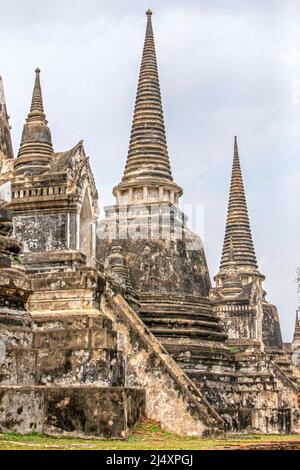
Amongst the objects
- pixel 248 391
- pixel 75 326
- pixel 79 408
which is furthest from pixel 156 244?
pixel 79 408

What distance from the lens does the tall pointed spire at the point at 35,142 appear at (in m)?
18.4

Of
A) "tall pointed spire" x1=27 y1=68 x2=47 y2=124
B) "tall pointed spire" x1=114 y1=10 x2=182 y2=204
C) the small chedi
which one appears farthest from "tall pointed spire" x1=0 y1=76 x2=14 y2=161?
"tall pointed spire" x1=114 y1=10 x2=182 y2=204

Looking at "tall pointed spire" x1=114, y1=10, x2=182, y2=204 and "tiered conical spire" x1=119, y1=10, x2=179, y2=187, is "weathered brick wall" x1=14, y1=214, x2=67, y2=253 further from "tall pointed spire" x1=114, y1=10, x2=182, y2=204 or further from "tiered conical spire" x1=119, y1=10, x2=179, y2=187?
"tiered conical spire" x1=119, y1=10, x2=179, y2=187

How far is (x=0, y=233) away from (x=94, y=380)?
11.6 feet

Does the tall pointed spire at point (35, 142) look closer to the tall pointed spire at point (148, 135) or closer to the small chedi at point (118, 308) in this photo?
the small chedi at point (118, 308)

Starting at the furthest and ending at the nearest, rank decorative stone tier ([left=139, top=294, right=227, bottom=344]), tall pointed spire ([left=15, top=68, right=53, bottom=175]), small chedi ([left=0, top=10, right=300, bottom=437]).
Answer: decorative stone tier ([left=139, top=294, right=227, bottom=344])
tall pointed spire ([left=15, top=68, right=53, bottom=175])
small chedi ([left=0, top=10, right=300, bottom=437])

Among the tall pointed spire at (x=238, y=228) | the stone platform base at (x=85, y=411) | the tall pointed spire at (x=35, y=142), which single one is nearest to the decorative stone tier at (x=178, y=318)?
the tall pointed spire at (x=35, y=142)

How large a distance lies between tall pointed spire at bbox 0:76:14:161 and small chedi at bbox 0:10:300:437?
4 centimetres

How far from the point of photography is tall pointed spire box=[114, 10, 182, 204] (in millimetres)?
27875

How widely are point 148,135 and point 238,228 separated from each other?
15553 millimetres

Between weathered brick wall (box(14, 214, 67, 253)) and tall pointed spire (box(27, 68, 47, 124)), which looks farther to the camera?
tall pointed spire (box(27, 68, 47, 124))

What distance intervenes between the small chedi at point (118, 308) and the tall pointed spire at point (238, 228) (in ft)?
24.7

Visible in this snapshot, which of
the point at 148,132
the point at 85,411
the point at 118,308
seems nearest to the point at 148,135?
the point at 148,132

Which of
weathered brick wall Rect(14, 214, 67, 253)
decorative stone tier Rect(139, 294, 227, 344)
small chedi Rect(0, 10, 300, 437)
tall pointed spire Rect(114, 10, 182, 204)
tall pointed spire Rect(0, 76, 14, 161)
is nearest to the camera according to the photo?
small chedi Rect(0, 10, 300, 437)
